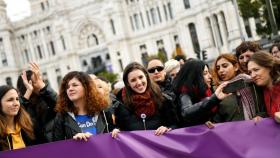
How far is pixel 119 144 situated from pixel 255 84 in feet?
4.93

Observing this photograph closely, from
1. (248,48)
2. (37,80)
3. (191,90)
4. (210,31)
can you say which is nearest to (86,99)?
(37,80)

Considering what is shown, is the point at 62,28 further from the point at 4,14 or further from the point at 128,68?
the point at 128,68

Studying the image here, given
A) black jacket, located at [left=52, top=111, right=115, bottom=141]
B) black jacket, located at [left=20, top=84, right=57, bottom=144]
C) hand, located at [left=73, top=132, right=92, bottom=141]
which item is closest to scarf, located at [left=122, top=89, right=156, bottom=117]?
black jacket, located at [left=52, top=111, right=115, bottom=141]

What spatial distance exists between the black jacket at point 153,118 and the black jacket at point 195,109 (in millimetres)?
115

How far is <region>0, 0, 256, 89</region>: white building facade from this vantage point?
5233 cm

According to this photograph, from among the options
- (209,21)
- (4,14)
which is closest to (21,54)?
(4,14)

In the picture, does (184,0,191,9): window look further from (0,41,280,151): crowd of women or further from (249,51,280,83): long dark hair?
(249,51,280,83): long dark hair

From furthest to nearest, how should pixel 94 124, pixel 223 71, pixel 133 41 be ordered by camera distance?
pixel 133 41, pixel 223 71, pixel 94 124

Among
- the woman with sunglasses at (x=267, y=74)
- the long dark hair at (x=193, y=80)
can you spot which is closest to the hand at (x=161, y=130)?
the long dark hair at (x=193, y=80)

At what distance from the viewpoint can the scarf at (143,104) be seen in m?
5.32

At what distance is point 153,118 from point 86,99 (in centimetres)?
74

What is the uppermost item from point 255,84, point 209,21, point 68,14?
point 68,14

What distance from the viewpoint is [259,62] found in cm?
488

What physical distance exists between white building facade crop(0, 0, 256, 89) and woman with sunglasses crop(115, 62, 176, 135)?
42.4m
